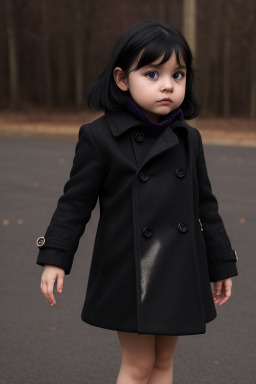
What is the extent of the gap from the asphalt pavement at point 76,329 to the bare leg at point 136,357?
1118mm

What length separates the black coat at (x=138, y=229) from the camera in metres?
2.63

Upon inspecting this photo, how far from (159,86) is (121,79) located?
0.19 metres

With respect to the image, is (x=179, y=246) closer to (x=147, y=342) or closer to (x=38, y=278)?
(x=147, y=342)

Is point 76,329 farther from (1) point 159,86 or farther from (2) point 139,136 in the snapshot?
(1) point 159,86

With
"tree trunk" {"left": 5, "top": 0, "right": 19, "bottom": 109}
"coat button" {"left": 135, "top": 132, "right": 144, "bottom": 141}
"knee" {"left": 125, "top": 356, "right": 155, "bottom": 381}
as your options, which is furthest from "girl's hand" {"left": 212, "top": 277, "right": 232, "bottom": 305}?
"tree trunk" {"left": 5, "top": 0, "right": 19, "bottom": 109}

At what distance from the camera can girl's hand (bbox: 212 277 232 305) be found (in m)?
2.87

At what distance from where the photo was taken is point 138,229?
2.65m

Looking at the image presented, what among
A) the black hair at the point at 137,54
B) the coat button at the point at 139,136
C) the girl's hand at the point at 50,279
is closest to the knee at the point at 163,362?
the girl's hand at the point at 50,279

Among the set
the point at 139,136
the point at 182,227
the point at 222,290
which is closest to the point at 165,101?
the point at 139,136

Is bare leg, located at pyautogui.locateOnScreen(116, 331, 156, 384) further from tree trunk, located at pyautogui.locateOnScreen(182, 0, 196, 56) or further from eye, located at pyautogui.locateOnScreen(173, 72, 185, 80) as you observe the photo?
tree trunk, located at pyautogui.locateOnScreen(182, 0, 196, 56)

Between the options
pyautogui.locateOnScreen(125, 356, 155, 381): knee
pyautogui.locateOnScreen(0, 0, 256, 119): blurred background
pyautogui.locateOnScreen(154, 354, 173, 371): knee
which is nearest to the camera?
pyautogui.locateOnScreen(125, 356, 155, 381): knee

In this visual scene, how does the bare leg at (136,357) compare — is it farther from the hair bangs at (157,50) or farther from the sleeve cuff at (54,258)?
the hair bangs at (157,50)

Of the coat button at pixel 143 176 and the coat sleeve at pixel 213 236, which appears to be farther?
the coat sleeve at pixel 213 236

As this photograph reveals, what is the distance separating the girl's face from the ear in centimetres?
5
